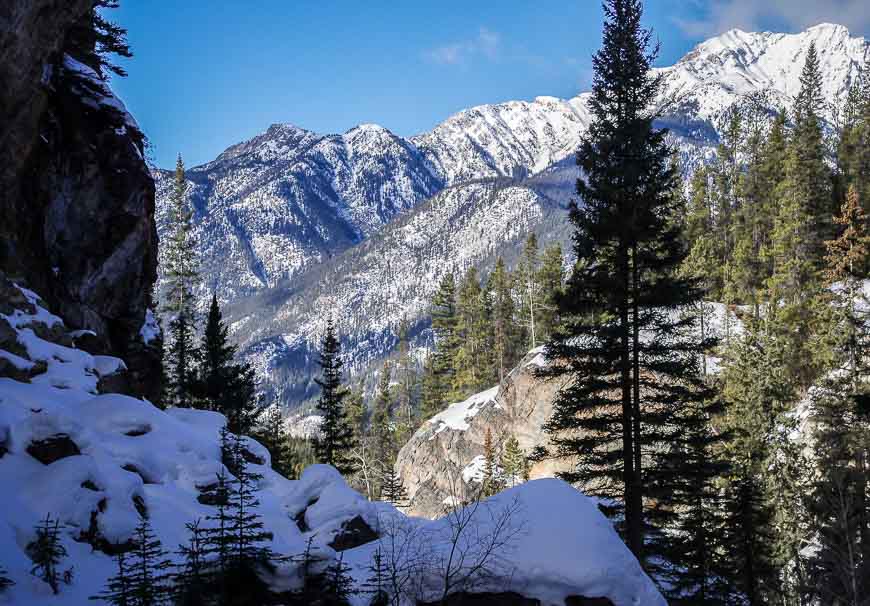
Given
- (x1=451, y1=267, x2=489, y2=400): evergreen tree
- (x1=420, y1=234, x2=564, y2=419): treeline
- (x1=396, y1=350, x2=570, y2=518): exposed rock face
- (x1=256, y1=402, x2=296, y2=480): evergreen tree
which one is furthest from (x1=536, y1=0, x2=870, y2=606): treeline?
(x1=451, y1=267, x2=489, y2=400): evergreen tree

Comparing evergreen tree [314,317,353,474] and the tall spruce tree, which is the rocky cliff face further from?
the tall spruce tree

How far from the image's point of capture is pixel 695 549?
1521cm

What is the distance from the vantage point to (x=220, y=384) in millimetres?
31875

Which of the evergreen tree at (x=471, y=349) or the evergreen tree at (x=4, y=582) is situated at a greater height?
the evergreen tree at (x=471, y=349)

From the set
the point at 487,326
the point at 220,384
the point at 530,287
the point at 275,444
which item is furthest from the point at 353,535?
the point at 487,326

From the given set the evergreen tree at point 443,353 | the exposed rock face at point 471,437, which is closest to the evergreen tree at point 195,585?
the exposed rock face at point 471,437

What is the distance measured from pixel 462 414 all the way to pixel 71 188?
34701 mm

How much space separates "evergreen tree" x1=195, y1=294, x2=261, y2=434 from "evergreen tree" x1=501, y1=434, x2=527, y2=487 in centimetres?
1677

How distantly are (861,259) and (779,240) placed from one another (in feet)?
18.2

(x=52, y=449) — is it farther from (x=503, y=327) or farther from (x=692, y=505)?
(x=503, y=327)

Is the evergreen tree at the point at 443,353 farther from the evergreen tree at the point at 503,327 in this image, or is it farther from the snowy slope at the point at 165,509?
the snowy slope at the point at 165,509

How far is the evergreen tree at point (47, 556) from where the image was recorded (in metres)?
6.93

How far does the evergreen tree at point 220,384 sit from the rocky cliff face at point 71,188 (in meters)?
10.1

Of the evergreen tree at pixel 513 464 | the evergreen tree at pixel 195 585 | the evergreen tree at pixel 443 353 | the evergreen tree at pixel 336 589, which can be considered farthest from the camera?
the evergreen tree at pixel 443 353
